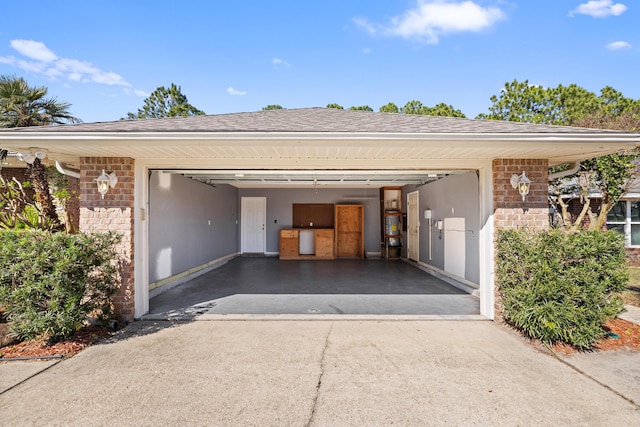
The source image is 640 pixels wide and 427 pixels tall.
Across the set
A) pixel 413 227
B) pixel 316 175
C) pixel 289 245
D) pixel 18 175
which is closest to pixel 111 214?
pixel 316 175

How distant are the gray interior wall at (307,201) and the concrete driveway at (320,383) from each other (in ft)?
25.3

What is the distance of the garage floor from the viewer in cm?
502

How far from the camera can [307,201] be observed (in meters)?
11.8

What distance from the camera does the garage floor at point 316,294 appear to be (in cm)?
502

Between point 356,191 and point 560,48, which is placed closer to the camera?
point 560,48

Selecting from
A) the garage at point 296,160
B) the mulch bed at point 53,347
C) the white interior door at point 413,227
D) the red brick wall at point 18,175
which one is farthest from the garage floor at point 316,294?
the red brick wall at point 18,175

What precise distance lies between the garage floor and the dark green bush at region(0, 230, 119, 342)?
122 centimetres

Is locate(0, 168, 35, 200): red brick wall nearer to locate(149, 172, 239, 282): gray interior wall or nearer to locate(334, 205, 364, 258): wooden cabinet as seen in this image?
locate(149, 172, 239, 282): gray interior wall

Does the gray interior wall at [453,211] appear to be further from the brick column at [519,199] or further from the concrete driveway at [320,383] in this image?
the concrete driveway at [320,383]

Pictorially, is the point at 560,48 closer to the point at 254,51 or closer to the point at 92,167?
the point at 254,51

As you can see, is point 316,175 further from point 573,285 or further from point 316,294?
point 573,285

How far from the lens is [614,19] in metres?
7.94

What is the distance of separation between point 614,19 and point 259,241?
1223 cm

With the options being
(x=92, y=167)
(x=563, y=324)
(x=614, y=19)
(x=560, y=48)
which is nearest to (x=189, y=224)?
(x=92, y=167)
